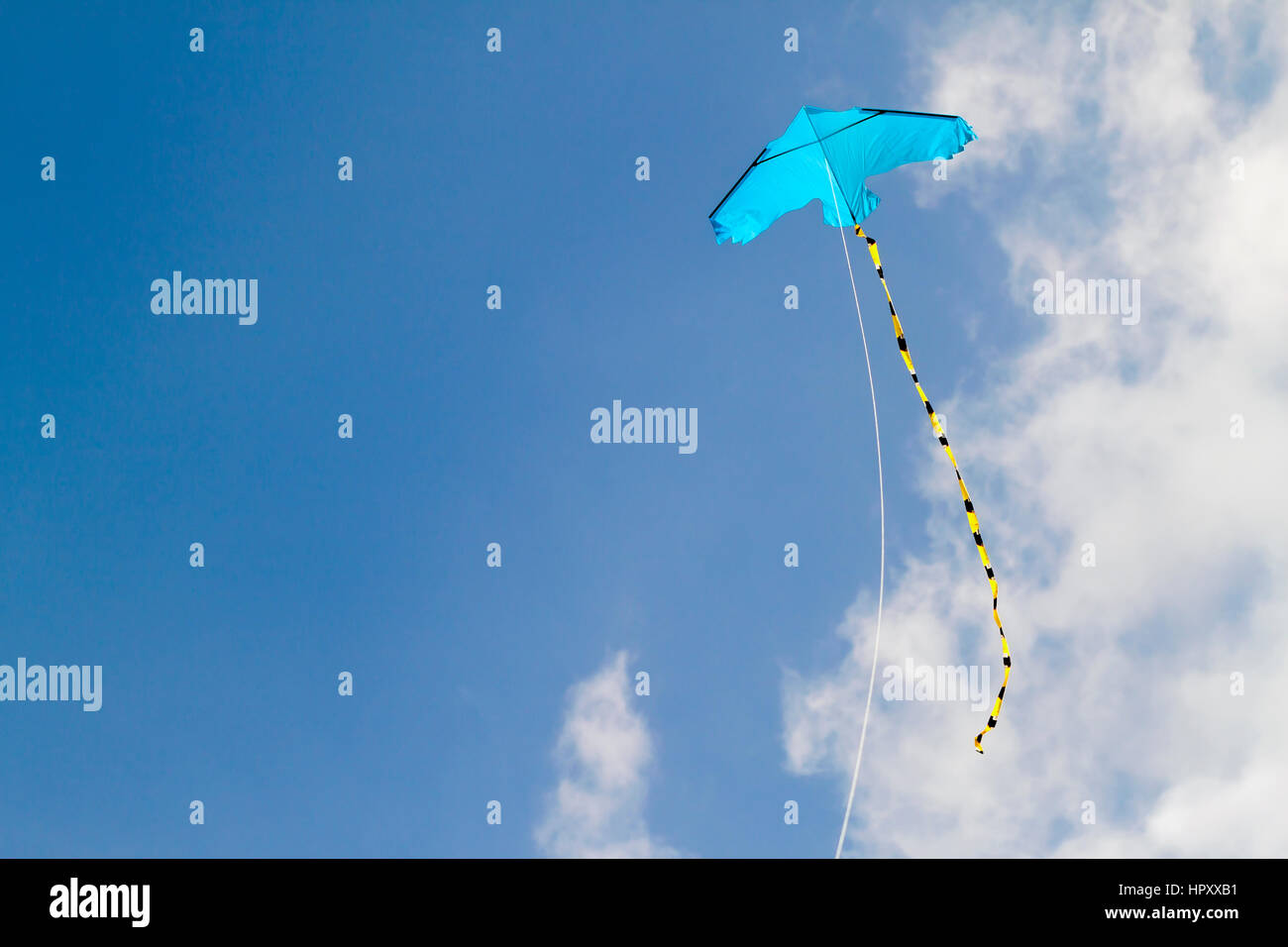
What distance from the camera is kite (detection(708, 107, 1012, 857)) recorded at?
40.6 feet

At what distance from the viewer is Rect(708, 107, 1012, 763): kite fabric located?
40.6 feet

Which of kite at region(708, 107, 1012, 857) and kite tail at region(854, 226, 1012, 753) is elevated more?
kite at region(708, 107, 1012, 857)

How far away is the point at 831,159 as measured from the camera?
1282 cm

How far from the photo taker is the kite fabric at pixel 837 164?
1237 centimetres

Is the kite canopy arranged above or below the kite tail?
above

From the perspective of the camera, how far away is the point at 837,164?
1289 centimetres

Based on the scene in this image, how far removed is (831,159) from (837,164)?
135 mm

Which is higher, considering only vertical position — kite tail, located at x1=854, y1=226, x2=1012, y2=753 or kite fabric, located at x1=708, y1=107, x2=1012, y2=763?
kite fabric, located at x1=708, y1=107, x2=1012, y2=763

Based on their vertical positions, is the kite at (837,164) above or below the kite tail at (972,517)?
above
